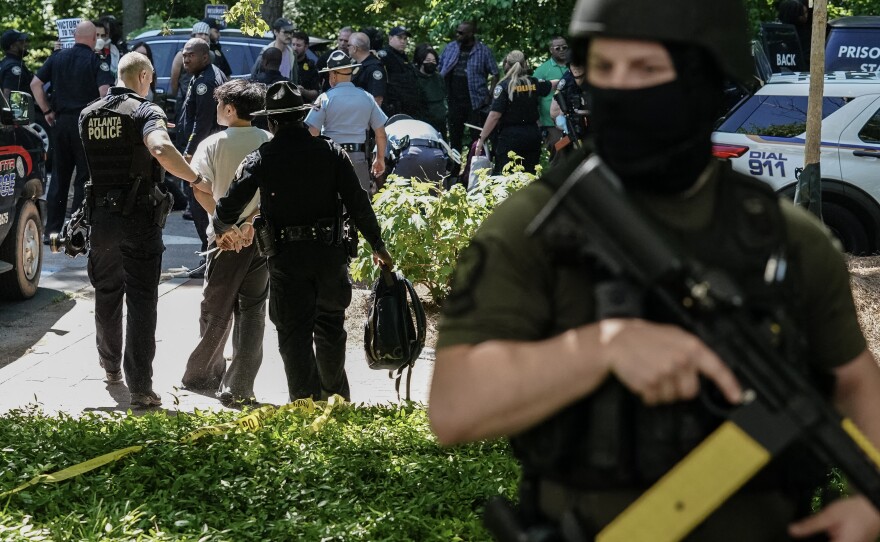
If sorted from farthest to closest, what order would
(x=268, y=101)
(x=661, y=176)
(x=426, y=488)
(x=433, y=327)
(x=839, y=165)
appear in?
(x=839, y=165) → (x=433, y=327) → (x=268, y=101) → (x=426, y=488) → (x=661, y=176)

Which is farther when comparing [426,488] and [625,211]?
[426,488]

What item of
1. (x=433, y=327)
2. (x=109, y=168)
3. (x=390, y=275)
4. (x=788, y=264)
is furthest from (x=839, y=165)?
(x=788, y=264)

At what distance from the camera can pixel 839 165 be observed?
10.4 m

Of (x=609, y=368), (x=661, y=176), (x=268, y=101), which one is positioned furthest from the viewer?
(x=268, y=101)

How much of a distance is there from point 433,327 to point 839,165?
372 centimetres

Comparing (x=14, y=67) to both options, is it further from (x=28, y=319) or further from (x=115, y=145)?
(x=115, y=145)

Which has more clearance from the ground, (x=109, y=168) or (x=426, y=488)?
(x=109, y=168)

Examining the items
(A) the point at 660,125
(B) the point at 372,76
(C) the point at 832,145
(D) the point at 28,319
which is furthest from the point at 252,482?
(B) the point at 372,76

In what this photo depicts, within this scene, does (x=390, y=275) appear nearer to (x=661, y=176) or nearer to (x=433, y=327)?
(x=433, y=327)

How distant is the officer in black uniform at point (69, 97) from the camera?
12.1 m

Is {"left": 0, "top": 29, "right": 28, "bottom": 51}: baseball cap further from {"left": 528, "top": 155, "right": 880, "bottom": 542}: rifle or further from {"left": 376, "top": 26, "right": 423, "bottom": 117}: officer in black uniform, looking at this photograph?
{"left": 528, "top": 155, "right": 880, "bottom": 542}: rifle

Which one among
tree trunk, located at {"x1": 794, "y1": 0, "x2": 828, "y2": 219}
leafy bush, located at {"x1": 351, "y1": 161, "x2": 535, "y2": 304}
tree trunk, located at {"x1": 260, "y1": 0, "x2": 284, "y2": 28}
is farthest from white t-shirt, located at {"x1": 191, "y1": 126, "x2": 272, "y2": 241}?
tree trunk, located at {"x1": 260, "y1": 0, "x2": 284, "y2": 28}

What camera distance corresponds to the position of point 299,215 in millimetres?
6484

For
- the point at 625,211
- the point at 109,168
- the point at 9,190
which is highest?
the point at 625,211
